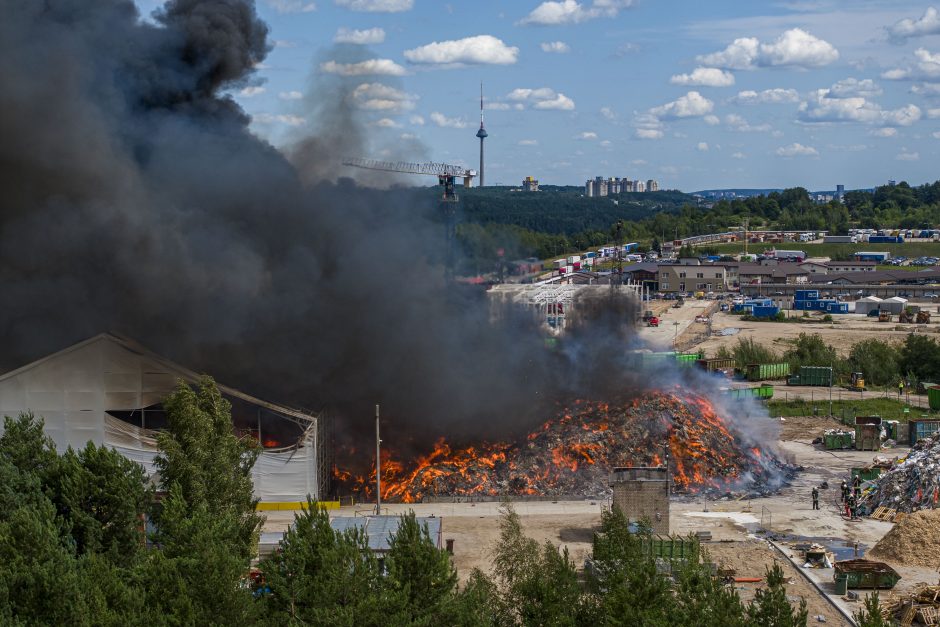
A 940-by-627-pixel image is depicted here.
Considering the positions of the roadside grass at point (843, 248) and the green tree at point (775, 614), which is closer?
the green tree at point (775, 614)

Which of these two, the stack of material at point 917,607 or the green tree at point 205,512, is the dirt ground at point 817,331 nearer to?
the stack of material at point 917,607

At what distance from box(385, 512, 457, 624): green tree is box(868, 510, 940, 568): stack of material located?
16.7 m

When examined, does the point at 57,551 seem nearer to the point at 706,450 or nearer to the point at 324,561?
the point at 324,561

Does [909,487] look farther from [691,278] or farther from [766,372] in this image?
[691,278]

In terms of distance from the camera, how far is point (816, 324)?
3900 inches

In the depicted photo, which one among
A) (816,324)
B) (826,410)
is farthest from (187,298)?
(816,324)

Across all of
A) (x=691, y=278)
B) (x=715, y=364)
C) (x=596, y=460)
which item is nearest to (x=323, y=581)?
(x=596, y=460)

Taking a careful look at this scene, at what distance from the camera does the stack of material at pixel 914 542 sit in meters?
32.9

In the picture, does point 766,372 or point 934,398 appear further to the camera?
point 766,372

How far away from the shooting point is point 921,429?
166ft

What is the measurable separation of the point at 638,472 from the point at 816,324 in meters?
68.5

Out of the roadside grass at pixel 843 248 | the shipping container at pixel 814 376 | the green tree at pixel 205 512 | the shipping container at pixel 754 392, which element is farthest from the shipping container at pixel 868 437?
the roadside grass at pixel 843 248

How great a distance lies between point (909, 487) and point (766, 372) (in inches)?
1236

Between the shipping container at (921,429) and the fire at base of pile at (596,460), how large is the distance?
338 inches
